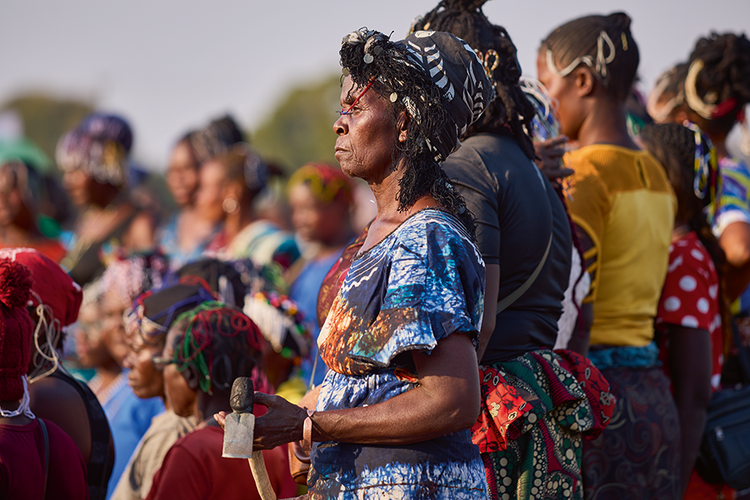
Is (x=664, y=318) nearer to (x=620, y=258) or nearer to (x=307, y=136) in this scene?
(x=620, y=258)

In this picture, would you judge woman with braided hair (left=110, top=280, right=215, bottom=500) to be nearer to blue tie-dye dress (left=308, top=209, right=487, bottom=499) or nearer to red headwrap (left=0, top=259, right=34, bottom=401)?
red headwrap (left=0, top=259, right=34, bottom=401)

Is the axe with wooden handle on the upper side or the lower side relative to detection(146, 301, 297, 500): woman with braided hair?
upper

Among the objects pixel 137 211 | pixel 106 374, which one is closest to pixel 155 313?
pixel 106 374

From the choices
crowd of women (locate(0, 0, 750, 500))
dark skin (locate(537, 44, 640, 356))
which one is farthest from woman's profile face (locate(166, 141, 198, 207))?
dark skin (locate(537, 44, 640, 356))

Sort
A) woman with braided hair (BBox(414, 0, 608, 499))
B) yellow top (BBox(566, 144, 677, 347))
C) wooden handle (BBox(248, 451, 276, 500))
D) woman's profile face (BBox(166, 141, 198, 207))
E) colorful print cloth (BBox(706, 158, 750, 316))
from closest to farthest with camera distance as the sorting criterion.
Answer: wooden handle (BBox(248, 451, 276, 500)), woman with braided hair (BBox(414, 0, 608, 499)), yellow top (BBox(566, 144, 677, 347)), colorful print cloth (BBox(706, 158, 750, 316)), woman's profile face (BBox(166, 141, 198, 207))

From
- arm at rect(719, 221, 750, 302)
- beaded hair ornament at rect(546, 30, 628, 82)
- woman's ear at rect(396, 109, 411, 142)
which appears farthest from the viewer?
arm at rect(719, 221, 750, 302)

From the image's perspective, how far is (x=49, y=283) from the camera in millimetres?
3066

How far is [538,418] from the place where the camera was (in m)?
2.48

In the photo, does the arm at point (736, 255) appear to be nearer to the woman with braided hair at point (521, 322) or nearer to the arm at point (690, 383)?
the arm at point (690, 383)

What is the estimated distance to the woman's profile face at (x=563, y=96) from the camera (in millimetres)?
3725

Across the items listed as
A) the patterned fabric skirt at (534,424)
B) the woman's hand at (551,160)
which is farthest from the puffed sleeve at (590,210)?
the patterned fabric skirt at (534,424)

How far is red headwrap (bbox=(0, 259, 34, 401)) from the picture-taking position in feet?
7.93

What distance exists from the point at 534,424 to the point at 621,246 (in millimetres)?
1253

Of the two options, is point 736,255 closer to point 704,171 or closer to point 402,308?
point 704,171
